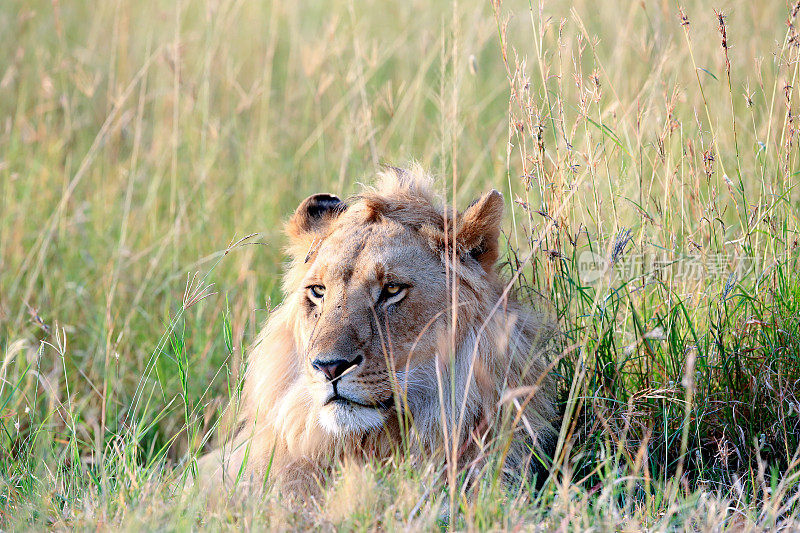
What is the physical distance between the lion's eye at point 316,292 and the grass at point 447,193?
0.18m

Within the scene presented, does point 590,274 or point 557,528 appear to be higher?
point 590,274

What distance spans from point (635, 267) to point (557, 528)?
159 centimetres

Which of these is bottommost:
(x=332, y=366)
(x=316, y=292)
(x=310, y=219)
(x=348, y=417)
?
(x=348, y=417)

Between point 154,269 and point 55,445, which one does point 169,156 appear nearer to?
point 154,269

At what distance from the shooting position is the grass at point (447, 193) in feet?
8.53

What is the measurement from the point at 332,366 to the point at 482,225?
75cm

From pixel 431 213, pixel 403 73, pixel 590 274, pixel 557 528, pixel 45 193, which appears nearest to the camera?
pixel 557 528

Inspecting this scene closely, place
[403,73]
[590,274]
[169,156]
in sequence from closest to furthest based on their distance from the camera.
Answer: [590,274] < [169,156] < [403,73]

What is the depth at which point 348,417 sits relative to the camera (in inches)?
102

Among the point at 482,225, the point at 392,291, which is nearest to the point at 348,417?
the point at 392,291

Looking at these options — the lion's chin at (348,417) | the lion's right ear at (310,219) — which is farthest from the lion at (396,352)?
the lion's right ear at (310,219)

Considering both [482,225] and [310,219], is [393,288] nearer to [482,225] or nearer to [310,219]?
[482,225]

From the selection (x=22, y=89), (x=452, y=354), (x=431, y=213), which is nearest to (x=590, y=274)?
(x=431, y=213)

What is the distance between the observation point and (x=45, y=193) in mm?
5160
